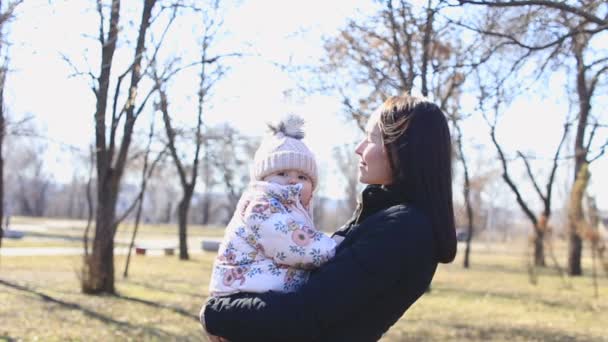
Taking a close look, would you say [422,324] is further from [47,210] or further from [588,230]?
[47,210]

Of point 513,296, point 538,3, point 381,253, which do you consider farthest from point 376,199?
point 513,296

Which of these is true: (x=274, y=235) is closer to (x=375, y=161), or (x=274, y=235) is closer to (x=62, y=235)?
(x=375, y=161)

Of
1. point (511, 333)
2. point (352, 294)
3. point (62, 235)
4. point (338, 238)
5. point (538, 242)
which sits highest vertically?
point (338, 238)

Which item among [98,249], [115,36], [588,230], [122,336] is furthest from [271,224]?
[588,230]

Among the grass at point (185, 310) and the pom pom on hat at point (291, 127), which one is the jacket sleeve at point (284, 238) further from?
the grass at point (185, 310)

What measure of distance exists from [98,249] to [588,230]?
32.6ft

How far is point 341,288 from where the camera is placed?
1620 millimetres

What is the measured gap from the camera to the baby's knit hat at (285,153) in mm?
1979

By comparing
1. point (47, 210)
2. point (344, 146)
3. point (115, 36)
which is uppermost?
point (115, 36)

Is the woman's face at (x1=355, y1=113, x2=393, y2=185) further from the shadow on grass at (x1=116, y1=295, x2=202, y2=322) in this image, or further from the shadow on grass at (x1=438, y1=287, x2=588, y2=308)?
the shadow on grass at (x1=438, y1=287, x2=588, y2=308)

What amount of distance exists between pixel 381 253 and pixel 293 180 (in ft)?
1.41

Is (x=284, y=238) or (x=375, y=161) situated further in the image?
(x=375, y=161)

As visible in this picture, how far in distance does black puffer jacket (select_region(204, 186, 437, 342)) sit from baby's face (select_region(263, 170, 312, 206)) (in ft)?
0.85

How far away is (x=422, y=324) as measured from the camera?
34.0 ft
